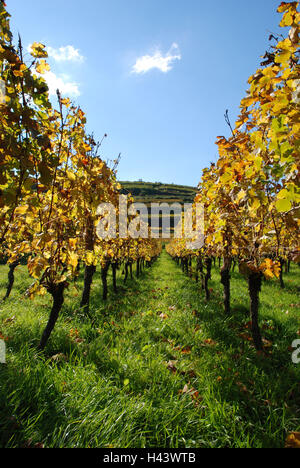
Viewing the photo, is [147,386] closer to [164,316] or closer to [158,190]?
[164,316]

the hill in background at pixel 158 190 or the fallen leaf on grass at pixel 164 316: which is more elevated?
the hill in background at pixel 158 190

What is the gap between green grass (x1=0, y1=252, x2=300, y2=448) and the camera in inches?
80.0

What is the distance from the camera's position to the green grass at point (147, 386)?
6.67 ft

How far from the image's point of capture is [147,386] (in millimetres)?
2914

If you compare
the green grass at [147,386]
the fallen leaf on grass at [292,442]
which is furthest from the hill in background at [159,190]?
the fallen leaf on grass at [292,442]

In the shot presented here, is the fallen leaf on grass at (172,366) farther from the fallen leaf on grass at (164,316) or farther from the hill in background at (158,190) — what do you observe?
the hill in background at (158,190)

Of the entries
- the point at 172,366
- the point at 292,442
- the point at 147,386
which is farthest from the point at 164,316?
the point at 292,442

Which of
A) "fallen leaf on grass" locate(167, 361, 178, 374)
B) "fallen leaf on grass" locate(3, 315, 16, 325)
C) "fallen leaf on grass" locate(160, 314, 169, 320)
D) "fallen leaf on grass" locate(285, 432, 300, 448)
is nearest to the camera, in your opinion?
"fallen leaf on grass" locate(285, 432, 300, 448)

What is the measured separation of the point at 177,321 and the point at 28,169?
15.1 ft

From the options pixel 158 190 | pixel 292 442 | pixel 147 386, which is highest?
pixel 158 190

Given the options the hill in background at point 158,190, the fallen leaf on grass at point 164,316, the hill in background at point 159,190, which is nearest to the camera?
the fallen leaf on grass at point 164,316

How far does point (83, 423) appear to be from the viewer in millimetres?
2018

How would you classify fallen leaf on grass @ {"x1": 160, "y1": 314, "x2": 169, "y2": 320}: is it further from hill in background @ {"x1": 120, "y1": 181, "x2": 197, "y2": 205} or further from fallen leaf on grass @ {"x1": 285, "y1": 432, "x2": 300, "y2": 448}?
hill in background @ {"x1": 120, "y1": 181, "x2": 197, "y2": 205}

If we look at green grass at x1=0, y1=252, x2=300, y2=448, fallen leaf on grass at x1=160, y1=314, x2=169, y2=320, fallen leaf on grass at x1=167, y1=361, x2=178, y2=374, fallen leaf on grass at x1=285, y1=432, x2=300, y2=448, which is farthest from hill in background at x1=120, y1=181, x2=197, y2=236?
fallen leaf on grass at x1=285, y1=432, x2=300, y2=448
